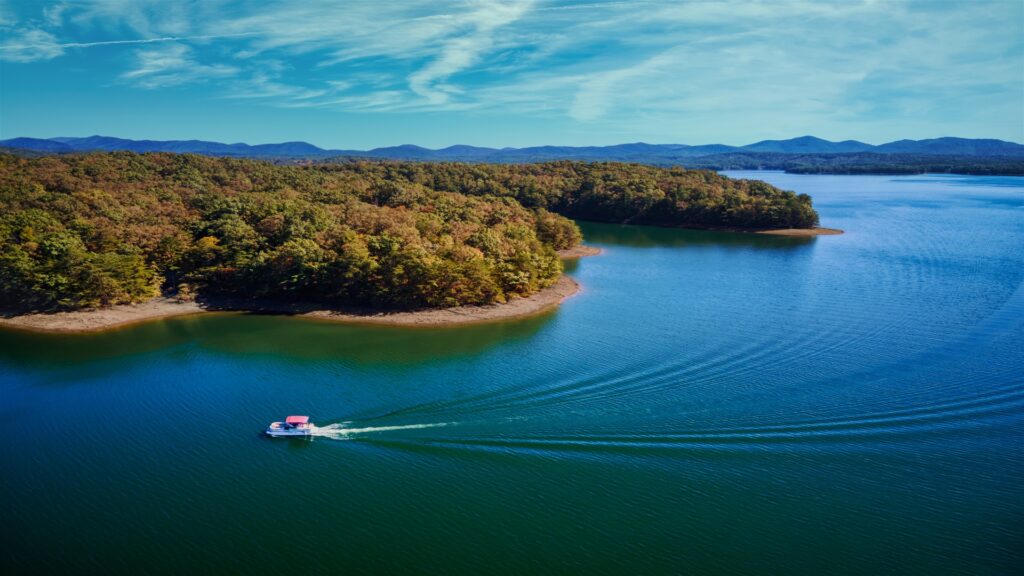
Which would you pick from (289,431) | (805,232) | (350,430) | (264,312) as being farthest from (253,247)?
(805,232)

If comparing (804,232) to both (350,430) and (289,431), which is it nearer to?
(350,430)

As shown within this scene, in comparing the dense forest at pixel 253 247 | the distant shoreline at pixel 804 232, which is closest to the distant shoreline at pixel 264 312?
the dense forest at pixel 253 247

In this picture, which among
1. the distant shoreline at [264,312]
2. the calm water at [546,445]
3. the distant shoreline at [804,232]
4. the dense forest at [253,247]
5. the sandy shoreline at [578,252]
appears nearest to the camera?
the calm water at [546,445]

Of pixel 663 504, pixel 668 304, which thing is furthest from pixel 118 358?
pixel 668 304

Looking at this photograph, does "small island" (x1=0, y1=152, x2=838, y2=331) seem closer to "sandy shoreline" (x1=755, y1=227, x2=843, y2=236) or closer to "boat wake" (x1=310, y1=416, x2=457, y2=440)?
"boat wake" (x1=310, y1=416, x2=457, y2=440)

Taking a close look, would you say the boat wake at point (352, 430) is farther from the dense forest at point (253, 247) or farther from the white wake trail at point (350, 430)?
the dense forest at point (253, 247)

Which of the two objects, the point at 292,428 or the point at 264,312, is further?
the point at 264,312
